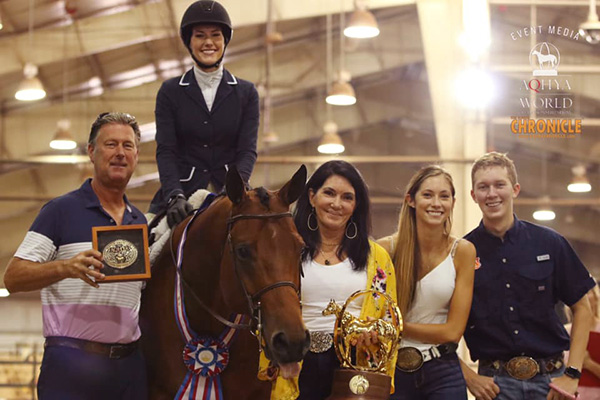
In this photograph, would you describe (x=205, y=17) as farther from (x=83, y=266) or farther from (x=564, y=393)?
(x=564, y=393)

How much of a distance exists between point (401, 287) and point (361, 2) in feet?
26.1

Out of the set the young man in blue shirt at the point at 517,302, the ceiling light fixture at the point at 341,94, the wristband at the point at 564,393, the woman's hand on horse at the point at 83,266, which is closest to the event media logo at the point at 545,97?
the ceiling light fixture at the point at 341,94

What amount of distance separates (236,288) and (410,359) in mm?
845

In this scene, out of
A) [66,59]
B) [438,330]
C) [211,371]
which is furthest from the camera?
[66,59]

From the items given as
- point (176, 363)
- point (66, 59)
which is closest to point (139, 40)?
point (66, 59)

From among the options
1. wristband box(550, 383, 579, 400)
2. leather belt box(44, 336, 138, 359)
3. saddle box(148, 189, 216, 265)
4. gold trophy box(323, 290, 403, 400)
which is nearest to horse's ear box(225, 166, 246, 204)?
saddle box(148, 189, 216, 265)

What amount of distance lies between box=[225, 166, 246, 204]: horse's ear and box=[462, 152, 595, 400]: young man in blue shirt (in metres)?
1.22

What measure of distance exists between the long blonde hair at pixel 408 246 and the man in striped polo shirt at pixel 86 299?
1.03 m

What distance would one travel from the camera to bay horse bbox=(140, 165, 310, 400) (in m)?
2.72

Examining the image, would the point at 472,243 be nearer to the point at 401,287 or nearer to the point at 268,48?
the point at 401,287

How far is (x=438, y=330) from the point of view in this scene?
3406 mm

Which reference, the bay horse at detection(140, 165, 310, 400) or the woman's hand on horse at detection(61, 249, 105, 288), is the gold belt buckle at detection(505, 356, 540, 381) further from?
the woman's hand on horse at detection(61, 249, 105, 288)

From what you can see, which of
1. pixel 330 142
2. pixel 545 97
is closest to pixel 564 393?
pixel 545 97

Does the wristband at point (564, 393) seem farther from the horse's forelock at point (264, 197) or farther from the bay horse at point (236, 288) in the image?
the horse's forelock at point (264, 197)
